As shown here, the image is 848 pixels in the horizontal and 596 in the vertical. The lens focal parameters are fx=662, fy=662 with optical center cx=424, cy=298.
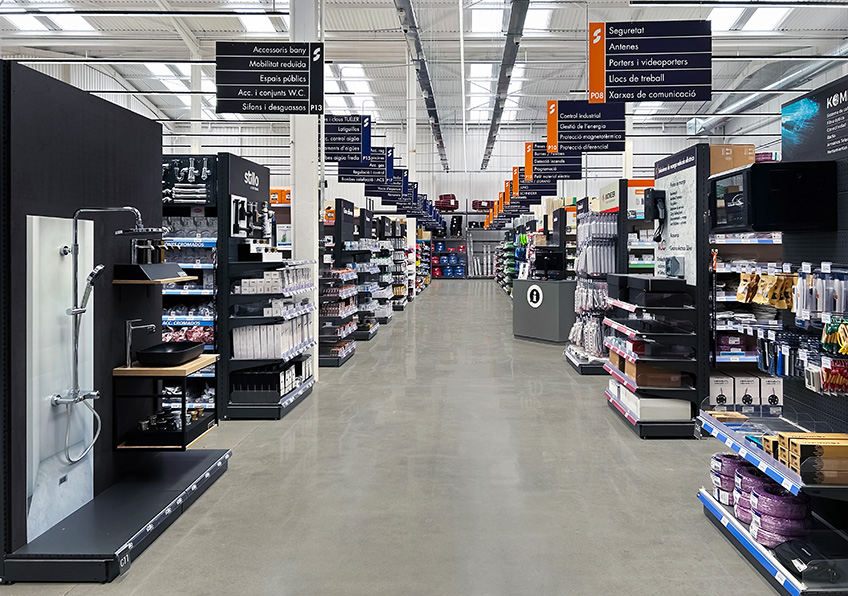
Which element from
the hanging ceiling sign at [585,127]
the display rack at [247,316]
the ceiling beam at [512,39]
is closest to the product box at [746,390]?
the display rack at [247,316]

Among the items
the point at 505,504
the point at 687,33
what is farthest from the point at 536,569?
the point at 687,33

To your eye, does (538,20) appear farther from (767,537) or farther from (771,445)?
(767,537)

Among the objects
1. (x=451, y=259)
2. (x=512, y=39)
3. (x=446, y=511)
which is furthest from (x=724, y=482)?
(x=451, y=259)

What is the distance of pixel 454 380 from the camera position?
27.0 feet

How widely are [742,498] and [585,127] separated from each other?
27.1ft

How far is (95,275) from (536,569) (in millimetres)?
2728

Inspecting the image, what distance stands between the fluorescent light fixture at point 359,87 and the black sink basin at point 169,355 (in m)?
18.5

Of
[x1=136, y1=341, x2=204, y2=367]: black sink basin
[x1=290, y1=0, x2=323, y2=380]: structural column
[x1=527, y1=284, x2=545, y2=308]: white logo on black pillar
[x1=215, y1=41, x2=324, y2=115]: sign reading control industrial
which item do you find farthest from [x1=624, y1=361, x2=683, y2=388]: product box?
[x1=527, y1=284, x2=545, y2=308]: white logo on black pillar

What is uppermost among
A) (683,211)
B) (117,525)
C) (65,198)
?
(683,211)

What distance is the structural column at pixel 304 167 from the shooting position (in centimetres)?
736

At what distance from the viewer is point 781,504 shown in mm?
3078

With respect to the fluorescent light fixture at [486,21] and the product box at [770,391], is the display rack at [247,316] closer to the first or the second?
the product box at [770,391]

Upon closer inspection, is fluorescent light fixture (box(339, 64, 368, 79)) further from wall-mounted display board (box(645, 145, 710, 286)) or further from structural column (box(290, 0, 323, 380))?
wall-mounted display board (box(645, 145, 710, 286))

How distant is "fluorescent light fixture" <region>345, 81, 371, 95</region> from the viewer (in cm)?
2141
